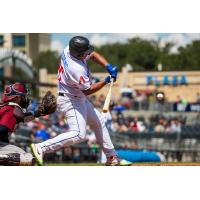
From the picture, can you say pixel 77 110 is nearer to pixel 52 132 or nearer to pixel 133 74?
pixel 52 132

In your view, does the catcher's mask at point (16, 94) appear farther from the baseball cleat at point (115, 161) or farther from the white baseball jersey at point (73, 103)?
the baseball cleat at point (115, 161)

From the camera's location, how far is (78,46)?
35.1 ft

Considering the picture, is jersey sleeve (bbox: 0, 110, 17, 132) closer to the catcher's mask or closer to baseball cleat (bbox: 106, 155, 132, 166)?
the catcher's mask

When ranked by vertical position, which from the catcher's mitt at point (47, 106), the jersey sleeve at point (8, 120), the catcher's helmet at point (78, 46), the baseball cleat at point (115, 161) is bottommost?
the baseball cleat at point (115, 161)

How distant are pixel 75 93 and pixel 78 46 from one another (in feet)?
2.47

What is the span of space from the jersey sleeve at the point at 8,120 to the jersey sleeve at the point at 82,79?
1.10 meters

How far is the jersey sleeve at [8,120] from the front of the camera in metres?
10.6

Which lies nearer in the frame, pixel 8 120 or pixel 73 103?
pixel 8 120

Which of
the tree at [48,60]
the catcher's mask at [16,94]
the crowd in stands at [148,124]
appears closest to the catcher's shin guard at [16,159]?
the catcher's mask at [16,94]

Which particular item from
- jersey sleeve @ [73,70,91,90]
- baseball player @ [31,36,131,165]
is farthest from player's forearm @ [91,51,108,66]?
jersey sleeve @ [73,70,91,90]

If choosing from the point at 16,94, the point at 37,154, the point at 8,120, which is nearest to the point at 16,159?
the point at 37,154

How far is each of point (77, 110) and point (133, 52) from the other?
61603mm

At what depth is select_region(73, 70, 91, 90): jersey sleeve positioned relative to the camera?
419 inches

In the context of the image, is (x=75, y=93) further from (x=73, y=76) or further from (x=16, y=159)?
(x=16, y=159)
